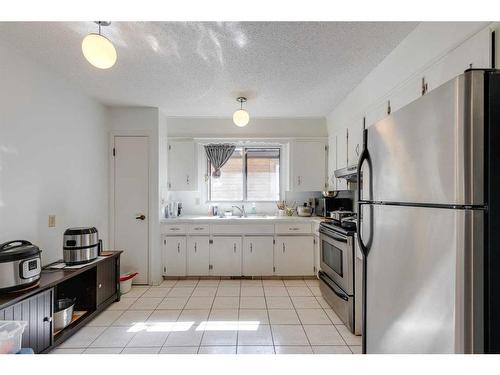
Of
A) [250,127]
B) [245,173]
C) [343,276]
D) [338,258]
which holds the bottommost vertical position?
[343,276]

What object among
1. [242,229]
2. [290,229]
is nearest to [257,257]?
Result: [242,229]

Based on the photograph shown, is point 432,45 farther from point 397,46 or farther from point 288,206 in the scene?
point 288,206

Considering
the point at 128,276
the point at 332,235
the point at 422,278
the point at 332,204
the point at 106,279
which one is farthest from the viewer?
the point at 332,204

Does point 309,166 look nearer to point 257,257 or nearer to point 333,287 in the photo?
point 257,257

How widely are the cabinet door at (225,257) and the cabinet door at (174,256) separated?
1.32 ft

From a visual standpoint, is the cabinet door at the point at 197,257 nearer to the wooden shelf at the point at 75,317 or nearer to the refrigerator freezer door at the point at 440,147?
the wooden shelf at the point at 75,317

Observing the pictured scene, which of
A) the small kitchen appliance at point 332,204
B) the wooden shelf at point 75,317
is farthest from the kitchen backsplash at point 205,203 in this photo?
the wooden shelf at point 75,317

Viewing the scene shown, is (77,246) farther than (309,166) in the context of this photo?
No

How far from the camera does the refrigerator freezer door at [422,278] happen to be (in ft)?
2.77

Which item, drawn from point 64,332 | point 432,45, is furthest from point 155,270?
point 432,45

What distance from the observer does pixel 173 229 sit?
364 cm

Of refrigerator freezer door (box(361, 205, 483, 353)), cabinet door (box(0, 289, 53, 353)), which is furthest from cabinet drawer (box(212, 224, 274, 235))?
refrigerator freezer door (box(361, 205, 483, 353))

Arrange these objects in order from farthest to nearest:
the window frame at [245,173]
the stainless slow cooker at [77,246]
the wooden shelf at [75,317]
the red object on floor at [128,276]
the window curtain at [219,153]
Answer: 1. the window frame at [245,173]
2. the window curtain at [219,153]
3. the red object on floor at [128,276]
4. the stainless slow cooker at [77,246]
5. the wooden shelf at [75,317]

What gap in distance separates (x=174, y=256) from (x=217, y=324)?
4.75 feet
